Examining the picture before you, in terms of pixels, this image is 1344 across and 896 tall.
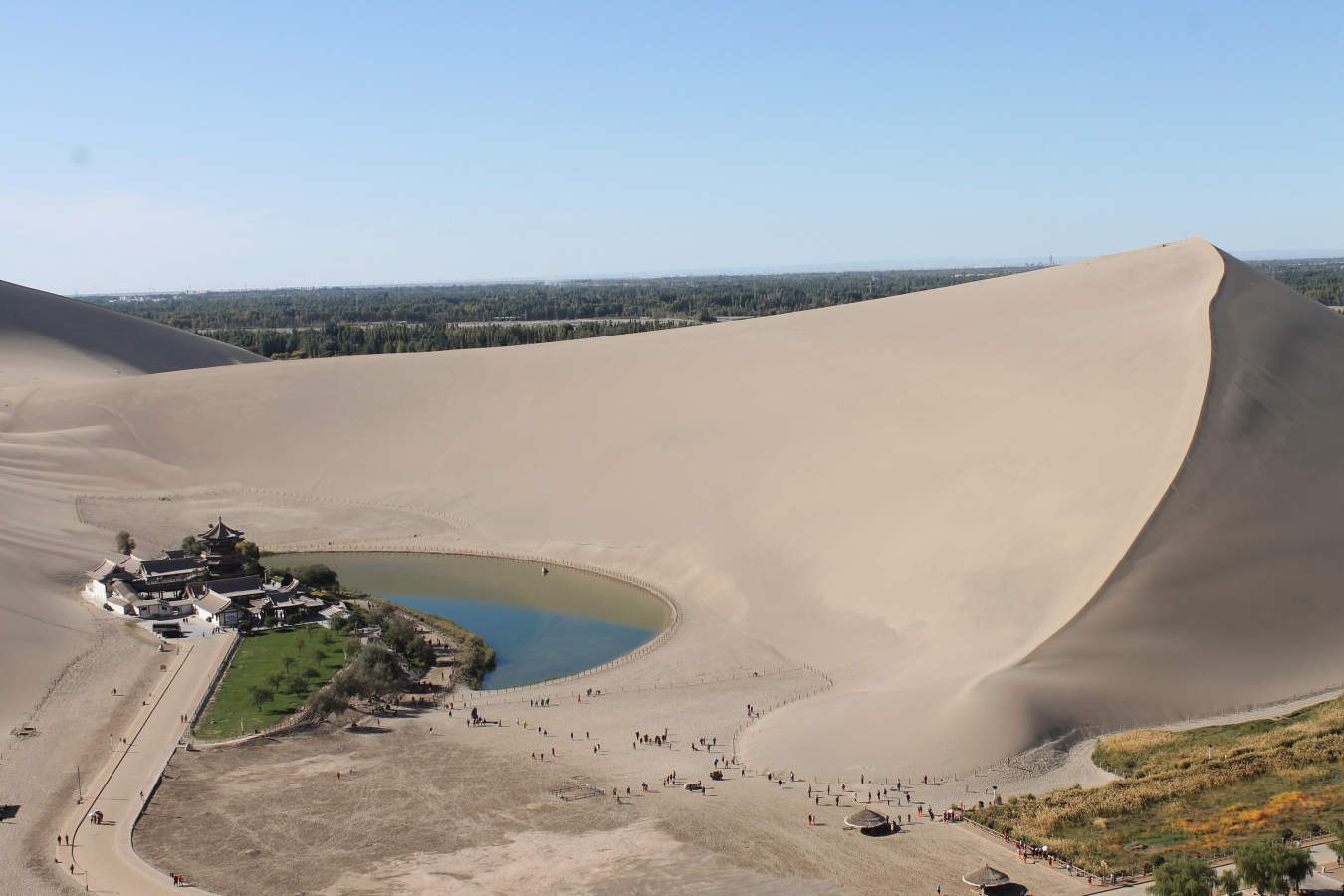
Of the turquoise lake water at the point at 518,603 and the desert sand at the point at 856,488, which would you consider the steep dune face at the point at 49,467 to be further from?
the turquoise lake water at the point at 518,603

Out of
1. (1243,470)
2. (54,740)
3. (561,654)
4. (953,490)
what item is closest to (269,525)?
(561,654)

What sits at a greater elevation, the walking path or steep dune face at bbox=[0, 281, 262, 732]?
steep dune face at bbox=[0, 281, 262, 732]

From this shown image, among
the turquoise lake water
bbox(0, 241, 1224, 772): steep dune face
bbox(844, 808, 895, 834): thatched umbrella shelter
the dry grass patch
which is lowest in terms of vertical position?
the turquoise lake water

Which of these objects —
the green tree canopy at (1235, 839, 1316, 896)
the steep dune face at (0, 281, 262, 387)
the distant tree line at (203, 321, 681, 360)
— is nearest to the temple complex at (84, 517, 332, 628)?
the green tree canopy at (1235, 839, 1316, 896)

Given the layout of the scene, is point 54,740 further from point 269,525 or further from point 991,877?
point 269,525

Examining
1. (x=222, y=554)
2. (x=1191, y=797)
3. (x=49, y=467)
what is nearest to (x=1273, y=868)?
(x=1191, y=797)

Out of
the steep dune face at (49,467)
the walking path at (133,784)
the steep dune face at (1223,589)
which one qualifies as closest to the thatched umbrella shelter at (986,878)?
the steep dune face at (1223,589)

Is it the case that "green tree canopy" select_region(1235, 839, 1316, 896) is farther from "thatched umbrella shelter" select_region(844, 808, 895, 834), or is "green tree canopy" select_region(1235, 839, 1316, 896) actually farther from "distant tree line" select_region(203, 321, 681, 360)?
"distant tree line" select_region(203, 321, 681, 360)
